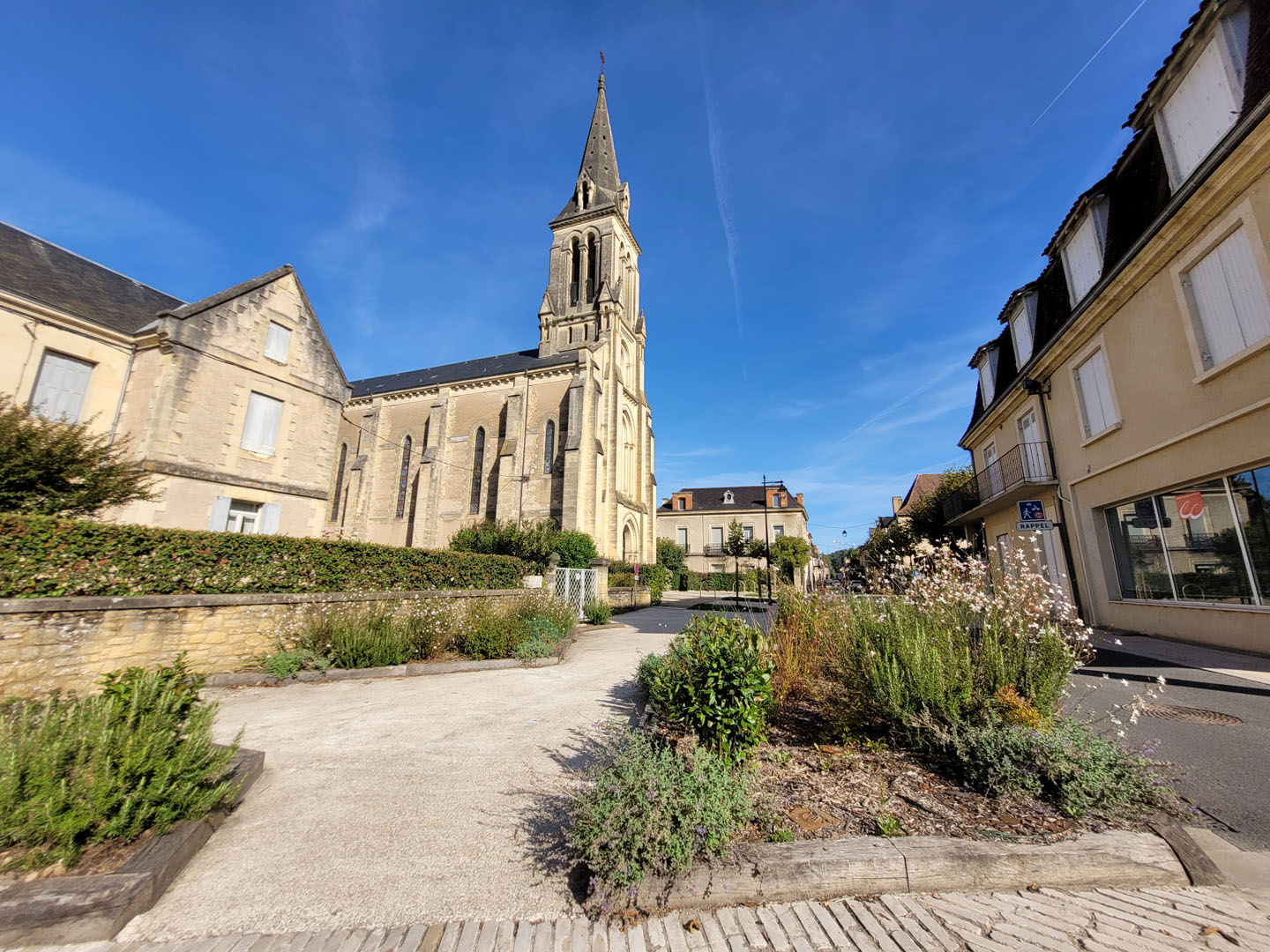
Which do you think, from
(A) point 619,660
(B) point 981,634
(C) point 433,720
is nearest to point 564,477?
(A) point 619,660

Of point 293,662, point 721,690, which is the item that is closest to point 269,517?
point 293,662

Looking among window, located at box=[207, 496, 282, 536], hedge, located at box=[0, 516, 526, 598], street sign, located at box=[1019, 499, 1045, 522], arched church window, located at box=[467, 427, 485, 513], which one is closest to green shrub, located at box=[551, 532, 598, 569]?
arched church window, located at box=[467, 427, 485, 513]

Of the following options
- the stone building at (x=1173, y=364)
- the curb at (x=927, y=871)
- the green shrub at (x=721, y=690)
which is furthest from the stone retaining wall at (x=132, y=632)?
the stone building at (x=1173, y=364)

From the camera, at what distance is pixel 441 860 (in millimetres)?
2613

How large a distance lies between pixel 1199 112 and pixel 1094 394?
457cm

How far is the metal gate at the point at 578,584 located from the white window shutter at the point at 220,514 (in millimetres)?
8403

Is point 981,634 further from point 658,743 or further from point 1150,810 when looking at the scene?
point 658,743

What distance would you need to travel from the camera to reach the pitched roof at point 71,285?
10914mm

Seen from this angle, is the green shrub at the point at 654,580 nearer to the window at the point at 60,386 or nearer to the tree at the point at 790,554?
the tree at the point at 790,554

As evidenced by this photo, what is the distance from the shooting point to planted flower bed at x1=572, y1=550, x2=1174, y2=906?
2.52m

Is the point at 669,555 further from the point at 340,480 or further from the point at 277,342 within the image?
the point at 277,342

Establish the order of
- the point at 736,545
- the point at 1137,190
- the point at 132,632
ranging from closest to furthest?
the point at 132,632
the point at 1137,190
the point at 736,545

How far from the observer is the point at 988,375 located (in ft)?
49.5

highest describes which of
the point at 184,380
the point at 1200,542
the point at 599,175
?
the point at 599,175
